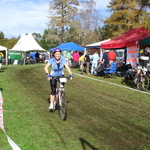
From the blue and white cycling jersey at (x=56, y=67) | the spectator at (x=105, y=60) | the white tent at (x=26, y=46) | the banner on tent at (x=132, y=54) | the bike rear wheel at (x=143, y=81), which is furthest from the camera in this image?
the white tent at (x=26, y=46)

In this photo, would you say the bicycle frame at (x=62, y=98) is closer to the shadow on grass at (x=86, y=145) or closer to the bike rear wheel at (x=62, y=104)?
the bike rear wheel at (x=62, y=104)

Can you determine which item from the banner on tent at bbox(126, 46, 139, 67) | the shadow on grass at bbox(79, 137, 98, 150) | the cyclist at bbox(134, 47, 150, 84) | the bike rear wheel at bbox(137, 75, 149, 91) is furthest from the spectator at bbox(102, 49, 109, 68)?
the shadow on grass at bbox(79, 137, 98, 150)

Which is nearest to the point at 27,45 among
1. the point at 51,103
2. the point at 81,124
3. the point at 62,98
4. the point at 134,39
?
the point at 134,39

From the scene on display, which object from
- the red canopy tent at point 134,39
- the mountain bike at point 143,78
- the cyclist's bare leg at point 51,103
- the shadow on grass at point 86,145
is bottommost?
the shadow on grass at point 86,145

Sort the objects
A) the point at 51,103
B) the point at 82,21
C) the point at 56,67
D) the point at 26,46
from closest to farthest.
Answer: the point at 56,67
the point at 51,103
the point at 26,46
the point at 82,21

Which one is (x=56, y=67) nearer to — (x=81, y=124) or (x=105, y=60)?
(x=81, y=124)

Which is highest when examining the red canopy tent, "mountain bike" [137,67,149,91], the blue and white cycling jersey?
the red canopy tent

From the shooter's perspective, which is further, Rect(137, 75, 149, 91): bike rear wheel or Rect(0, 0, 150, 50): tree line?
Rect(0, 0, 150, 50): tree line

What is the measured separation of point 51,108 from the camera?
6.26 metres

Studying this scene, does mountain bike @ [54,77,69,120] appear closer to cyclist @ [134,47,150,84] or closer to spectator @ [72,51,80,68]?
cyclist @ [134,47,150,84]

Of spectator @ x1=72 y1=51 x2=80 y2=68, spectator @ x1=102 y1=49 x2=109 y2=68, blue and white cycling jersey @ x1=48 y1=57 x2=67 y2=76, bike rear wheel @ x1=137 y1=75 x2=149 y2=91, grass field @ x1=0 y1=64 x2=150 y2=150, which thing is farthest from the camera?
spectator @ x1=72 y1=51 x2=80 y2=68

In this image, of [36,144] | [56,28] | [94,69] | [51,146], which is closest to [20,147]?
[36,144]

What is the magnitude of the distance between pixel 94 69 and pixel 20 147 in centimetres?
1299

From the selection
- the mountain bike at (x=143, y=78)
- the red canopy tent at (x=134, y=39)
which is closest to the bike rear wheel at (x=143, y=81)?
the mountain bike at (x=143, y=78)
